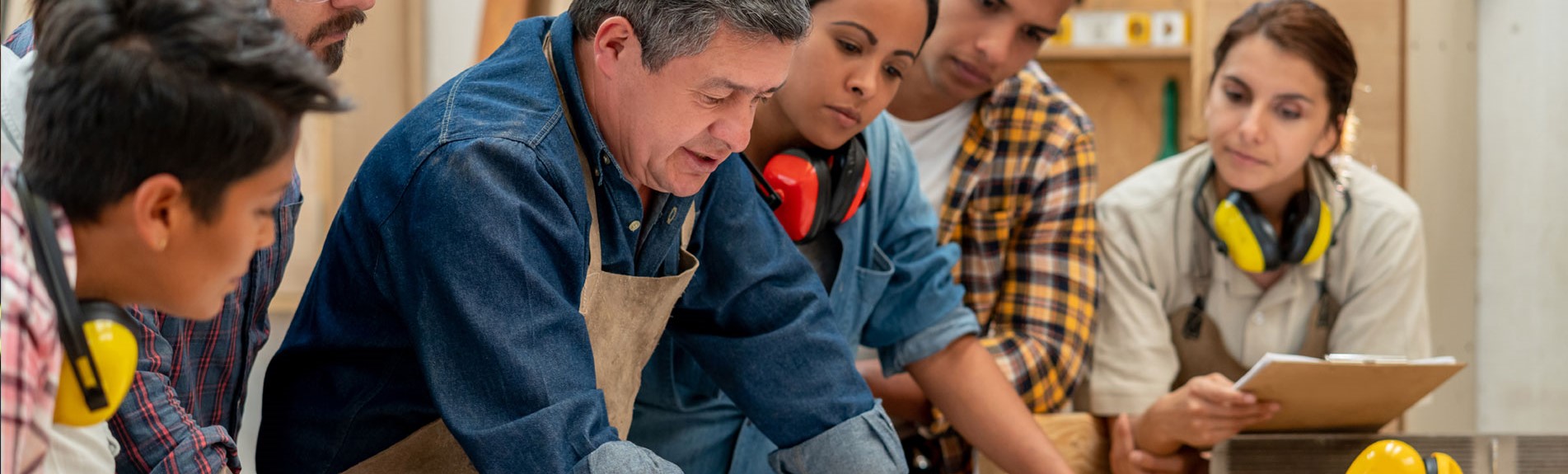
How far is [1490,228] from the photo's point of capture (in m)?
3.50

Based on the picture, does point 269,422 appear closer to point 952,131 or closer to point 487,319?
point 487,319

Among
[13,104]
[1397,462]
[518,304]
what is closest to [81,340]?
[13,104]

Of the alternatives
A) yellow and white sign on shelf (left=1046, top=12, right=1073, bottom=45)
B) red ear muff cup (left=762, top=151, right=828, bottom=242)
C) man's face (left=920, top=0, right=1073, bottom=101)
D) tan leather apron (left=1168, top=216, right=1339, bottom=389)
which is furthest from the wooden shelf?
red ear muff cup (left=762, top=151, right=828, bottom=242)

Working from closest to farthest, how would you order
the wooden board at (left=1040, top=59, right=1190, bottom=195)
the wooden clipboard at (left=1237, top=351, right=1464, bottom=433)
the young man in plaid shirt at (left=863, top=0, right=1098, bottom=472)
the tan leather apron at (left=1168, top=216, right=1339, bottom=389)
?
the wooden clipboard at (left=1237, top=351, right=1464, bottom=433)
the young man in plaid shirt at (left=863, top=0, right=1098, bottom=472)
the tan leather apron at (left=1168, top=216, right=1339, bottom=389)
the wooden board at (left=1040, top=59, right=1190, bottom=195)

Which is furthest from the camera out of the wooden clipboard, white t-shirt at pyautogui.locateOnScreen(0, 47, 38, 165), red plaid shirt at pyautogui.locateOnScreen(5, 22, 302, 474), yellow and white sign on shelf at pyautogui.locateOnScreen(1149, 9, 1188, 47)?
yellow and white sign on shelf at pyautogui.locateOnScreen(1149, 9, 1188, 47)

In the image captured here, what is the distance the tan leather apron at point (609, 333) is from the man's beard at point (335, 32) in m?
0.20

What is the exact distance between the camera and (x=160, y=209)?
870mm

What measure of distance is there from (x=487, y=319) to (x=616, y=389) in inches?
13.7

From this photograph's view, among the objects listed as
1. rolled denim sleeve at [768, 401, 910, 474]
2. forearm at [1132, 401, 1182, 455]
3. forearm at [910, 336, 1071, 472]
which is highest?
rolled denim sleeve at [768, 401, 910, 474]

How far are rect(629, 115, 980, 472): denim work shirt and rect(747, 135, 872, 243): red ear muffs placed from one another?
64mm

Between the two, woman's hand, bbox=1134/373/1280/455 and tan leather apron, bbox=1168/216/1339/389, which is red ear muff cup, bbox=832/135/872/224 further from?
tan leather apron, bbox=1168/216/1339/389

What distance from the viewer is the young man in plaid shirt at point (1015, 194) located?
7.68 ft

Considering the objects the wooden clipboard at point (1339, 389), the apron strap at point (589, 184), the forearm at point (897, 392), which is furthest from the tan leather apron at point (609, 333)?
the wooden clipboard at point (1339, 389)

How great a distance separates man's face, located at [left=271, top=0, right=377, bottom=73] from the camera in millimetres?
1310
